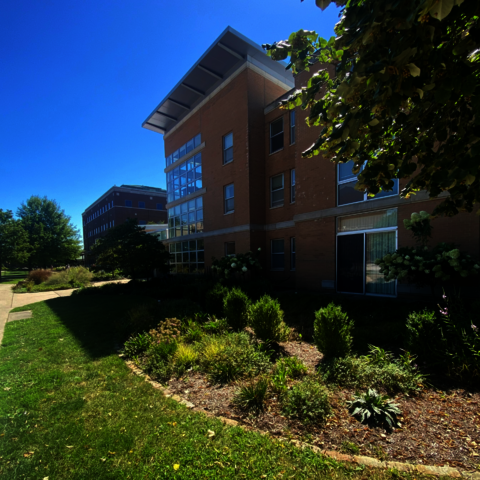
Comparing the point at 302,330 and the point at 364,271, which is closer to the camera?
the point at 302,330

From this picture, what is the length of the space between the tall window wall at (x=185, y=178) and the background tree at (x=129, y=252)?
18.8ft

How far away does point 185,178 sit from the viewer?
2177 cm

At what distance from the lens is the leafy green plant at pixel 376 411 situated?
2.97 m

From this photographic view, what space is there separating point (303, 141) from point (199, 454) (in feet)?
39.5

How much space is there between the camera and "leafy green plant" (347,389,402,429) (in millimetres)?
2967

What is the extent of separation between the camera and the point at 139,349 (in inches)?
219

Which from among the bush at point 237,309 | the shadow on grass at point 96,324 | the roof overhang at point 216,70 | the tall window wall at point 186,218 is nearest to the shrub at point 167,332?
the shadow on grass at point 96,324

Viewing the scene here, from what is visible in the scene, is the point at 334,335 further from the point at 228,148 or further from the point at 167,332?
the point at 228,148

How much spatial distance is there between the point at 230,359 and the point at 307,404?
159cm

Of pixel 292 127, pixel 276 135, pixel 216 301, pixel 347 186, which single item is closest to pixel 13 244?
pixel 276 135

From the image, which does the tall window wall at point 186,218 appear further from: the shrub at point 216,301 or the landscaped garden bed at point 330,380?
the landscaped garden bed at point 330,380

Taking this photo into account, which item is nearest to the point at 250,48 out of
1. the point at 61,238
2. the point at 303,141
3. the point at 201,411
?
the point at 303,141

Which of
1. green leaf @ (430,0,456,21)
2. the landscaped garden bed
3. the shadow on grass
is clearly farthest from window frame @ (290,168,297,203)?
green leaf @ (430,0,456,21)

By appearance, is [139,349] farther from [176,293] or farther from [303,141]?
[303,141]
